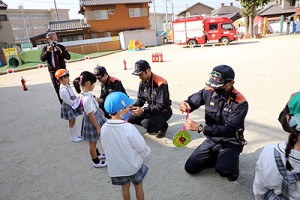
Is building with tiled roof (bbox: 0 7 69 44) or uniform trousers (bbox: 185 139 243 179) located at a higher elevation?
building with tiled roof (bbox: 0 7 69 44)

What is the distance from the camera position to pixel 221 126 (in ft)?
9.13

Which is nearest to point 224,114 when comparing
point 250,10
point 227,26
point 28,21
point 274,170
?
point 274,170

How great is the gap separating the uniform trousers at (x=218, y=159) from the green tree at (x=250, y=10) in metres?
25.7

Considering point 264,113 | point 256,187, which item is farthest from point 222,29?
point 256,187

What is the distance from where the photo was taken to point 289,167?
1483mm

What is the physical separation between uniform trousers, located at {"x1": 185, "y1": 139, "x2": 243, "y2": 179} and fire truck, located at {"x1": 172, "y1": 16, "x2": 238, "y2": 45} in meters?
19.0

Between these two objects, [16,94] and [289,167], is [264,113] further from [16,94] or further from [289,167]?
[16,94]

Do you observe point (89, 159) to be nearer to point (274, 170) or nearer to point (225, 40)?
point (274, 170)

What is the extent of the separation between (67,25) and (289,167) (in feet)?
102

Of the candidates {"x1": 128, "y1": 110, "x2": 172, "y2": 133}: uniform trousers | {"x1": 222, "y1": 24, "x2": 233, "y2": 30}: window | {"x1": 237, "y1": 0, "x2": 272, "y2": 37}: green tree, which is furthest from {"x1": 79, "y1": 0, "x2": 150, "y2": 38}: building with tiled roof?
{"x1": 128, "y1": 110, "x2": 172, "y2": 133}: uniform trousers

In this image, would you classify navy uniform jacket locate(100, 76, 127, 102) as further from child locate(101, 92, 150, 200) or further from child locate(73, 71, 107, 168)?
child locate(101, 92, 150, 200)

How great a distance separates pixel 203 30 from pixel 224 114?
19339mm

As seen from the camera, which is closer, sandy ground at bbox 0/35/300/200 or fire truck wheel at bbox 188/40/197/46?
sandy ground at bbox 0/35/300/200

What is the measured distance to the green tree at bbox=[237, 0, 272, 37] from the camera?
23.8 metres
